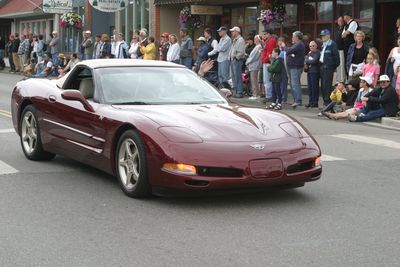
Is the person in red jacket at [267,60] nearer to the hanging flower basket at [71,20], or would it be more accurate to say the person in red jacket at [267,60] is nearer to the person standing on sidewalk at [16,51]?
the hanging flower basket at [71,20]

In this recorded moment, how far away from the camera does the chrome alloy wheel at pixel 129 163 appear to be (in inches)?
247

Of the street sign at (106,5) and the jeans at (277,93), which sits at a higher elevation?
the street sign at (106,5)

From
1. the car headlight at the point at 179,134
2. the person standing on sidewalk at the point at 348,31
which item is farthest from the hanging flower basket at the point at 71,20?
the car headlight at the point at 179,134

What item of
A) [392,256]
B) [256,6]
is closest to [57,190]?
[392,256]

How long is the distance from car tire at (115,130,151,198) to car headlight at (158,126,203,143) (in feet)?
0.87

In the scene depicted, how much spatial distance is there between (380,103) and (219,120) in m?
8.31

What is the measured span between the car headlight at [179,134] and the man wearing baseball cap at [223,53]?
43.0 ft

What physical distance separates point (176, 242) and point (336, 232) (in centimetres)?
131

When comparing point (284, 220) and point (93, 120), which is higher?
point (93, 120)

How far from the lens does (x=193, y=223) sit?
5.50 metres

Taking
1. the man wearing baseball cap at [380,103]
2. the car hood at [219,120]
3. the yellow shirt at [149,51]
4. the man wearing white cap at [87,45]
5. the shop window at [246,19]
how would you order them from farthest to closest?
1. the man wearing white cap at [87,45]
2. the shop window at [246,19]
3. the yellow shirt at [149,51]
4. the man wearing baseball cap at [380,103]
5. the car hood at [219,120]

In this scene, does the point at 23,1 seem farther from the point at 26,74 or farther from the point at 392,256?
the point at 392,256

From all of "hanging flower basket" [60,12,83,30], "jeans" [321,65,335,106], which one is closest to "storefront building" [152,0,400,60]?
"jeans" [321,65,335,106]

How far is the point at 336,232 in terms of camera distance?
530cm
